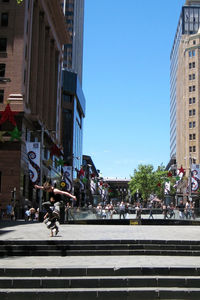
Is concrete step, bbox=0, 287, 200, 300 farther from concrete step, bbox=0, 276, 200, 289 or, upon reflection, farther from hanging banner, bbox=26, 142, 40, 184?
hanging banner, bbox=26, 142, 40, 184

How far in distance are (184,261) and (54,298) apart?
4.28m

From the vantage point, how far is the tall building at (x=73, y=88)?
105750mm

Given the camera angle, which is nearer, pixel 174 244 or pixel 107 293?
pixel 107 293

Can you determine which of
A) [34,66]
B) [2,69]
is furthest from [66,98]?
[2,69]

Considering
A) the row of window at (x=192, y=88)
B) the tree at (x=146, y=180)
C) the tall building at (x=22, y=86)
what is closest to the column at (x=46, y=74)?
the tall building at (x=22, y=86)

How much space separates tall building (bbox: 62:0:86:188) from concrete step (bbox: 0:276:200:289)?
78491mm

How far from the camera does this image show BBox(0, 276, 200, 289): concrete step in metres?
9.64

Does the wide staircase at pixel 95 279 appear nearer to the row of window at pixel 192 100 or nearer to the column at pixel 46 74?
the column at pixel 46 74

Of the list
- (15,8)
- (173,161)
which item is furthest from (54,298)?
(173,161)

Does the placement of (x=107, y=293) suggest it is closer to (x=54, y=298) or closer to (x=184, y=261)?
(x=54, y=298)

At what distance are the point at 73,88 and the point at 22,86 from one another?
58513 mm

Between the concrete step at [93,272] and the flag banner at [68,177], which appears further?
the flag banner at [68,177]

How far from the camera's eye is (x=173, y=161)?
510 ft

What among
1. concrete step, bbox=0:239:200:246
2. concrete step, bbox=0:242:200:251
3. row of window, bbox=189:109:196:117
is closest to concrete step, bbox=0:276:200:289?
concrete step, bbox=0:242:200:251
